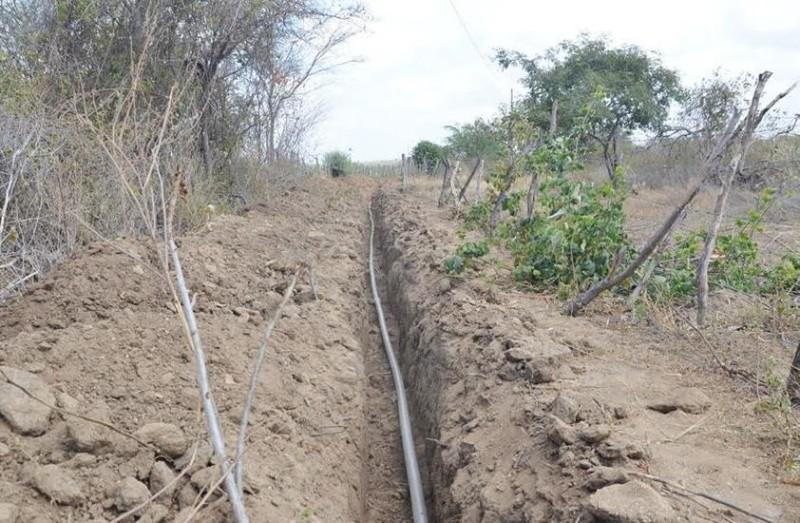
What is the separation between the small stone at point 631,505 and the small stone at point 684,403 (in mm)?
1054

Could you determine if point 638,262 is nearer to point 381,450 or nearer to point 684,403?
point 684,403

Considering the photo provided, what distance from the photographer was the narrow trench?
4543 mm

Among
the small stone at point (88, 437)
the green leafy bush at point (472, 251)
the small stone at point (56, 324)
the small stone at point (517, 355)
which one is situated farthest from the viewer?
the green leafy bush at point (472, 251)

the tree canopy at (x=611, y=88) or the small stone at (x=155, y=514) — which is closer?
the small stone at (x=155, y=514)

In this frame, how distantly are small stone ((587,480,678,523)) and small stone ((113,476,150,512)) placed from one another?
184 centimetres

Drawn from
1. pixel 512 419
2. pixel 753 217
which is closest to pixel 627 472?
pixel 512 419

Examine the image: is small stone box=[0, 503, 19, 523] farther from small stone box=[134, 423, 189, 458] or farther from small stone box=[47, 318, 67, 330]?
small stone box=[47, 318, 67, 330]

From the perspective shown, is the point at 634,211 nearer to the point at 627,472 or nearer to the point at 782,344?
the point at 782,344

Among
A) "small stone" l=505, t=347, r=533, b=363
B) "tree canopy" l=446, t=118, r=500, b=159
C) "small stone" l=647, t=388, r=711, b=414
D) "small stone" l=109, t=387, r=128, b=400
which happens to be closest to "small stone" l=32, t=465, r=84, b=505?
"small stone" l=109, t=387, r=128, b=400

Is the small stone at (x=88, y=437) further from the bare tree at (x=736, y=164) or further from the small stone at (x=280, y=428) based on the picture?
the bare tree at (x=736, y=164)

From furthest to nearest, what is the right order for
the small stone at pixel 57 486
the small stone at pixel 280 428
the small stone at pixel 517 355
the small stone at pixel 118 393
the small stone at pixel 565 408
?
the small stone at pixel 517 355, the small stone at pixel 280 428, the small stone at pixel 118 393, the small stone at pixel 565 408, the small stone at pixel 57 486

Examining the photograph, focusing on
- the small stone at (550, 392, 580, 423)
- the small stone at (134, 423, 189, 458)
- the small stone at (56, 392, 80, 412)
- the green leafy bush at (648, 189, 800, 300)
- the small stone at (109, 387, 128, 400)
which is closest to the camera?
the small stone at (134, 423, 189, 458)

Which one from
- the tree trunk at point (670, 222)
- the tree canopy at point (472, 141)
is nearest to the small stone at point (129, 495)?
the tree trunk at point (670, 222)

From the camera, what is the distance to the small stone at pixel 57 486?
2756mm
